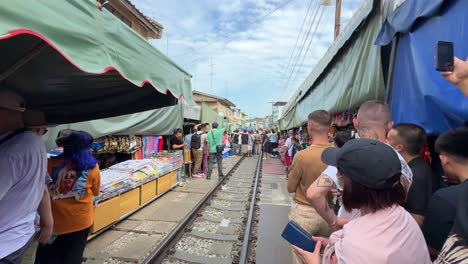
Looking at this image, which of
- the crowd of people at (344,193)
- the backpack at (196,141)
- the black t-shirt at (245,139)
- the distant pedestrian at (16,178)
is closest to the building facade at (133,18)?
the backpack at (196,141)

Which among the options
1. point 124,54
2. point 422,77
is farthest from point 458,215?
point 124,54

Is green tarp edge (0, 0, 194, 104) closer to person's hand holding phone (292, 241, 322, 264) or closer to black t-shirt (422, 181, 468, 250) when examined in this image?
person's hand holding phone (292, 241, 322, 264)

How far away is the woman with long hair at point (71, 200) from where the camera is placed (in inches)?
106

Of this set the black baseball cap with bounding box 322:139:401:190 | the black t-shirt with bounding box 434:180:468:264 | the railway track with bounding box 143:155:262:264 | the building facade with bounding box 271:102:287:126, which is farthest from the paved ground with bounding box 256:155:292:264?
the building facade with bounding box 271:102:287:126

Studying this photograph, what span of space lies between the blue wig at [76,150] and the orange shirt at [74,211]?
13cm

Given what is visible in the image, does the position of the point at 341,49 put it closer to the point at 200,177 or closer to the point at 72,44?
the point at 72,44

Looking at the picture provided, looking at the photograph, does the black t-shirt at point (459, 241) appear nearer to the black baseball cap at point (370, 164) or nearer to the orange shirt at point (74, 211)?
the black baseball cap at point (370, 164)

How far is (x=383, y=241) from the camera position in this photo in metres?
1.13

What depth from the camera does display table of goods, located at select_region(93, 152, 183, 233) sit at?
16.4 feet

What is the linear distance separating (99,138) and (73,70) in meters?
4.60

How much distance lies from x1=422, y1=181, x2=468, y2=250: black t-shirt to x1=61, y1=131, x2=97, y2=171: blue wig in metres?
2.88

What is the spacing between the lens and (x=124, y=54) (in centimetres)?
190

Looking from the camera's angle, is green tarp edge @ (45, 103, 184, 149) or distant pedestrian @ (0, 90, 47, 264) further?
green tarp edge @ (45, 103, 184, 149)

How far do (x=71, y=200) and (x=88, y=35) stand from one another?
1.91 metres
